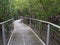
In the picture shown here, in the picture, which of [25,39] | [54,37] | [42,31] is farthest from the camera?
[25,39]

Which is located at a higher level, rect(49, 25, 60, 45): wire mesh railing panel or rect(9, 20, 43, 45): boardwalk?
rect(49, 25, 60, 45): wire mesh railing panel

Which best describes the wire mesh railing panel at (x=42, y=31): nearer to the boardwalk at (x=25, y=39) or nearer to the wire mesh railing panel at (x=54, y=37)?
the boardwalk at (x=25, y=39)

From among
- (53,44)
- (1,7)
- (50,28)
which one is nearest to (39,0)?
(1,7)

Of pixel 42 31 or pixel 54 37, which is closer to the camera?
pixel 54 37

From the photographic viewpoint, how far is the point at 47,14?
6.88 meters

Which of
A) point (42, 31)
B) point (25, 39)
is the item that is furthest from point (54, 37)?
point (25, 39)

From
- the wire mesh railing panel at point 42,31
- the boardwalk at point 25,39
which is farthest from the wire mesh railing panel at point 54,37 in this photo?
the boardwalk at point 25,39

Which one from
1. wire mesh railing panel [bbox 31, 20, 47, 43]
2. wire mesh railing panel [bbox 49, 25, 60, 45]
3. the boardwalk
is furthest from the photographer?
the boardwalk

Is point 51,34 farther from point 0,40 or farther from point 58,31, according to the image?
point 0,40

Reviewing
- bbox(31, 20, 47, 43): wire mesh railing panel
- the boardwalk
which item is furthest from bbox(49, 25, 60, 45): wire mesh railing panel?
the boardwalk

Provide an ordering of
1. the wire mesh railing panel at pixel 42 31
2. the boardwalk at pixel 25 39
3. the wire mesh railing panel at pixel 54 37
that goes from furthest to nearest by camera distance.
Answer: the boardwalk at pixel 25 39, the wire mesh railing panel at pixel 42 31, the wire mesh railing panel at pixel 54 37

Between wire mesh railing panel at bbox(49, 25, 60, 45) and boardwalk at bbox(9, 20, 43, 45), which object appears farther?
boardwalk at bbox(9, 20, 43, 45)

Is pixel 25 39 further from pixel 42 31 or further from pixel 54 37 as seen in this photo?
pixel 54 37

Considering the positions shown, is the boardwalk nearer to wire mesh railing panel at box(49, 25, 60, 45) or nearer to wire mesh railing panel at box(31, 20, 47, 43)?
wire mesh railing panel at box(31, 20, 47, 43)
